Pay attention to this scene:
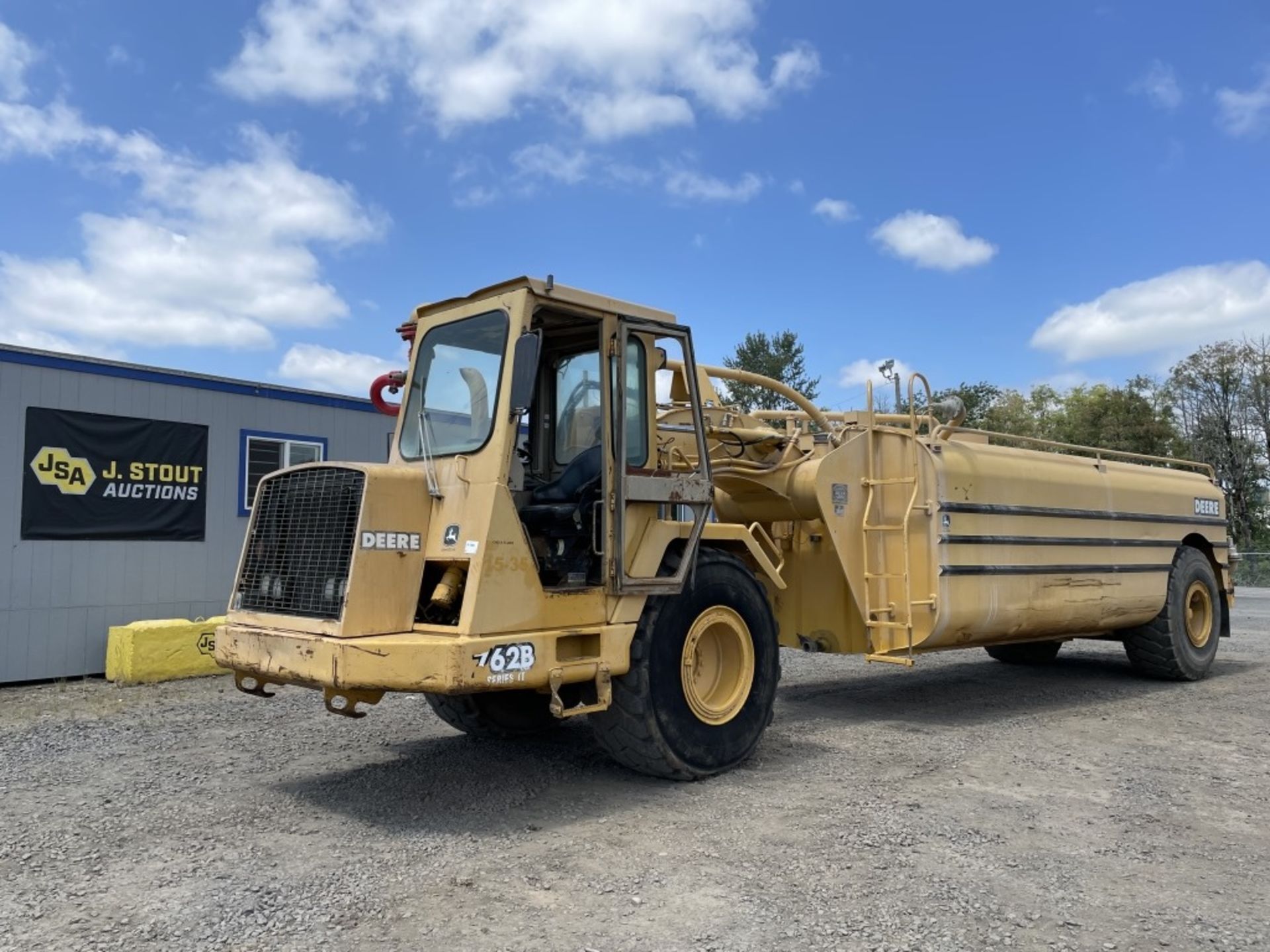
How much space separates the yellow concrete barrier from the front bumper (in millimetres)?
5143

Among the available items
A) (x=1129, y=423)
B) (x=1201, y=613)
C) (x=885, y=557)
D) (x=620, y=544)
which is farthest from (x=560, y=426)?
(x=1129, y=423)

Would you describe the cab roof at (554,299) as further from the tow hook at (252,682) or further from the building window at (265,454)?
the building window at (265,454)

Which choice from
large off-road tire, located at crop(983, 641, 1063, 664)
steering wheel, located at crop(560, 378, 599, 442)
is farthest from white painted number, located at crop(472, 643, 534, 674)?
large off-road tire, located at crop(983, 641, 1063, 664)

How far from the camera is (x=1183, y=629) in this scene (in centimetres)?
1025

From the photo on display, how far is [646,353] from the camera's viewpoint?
632cm

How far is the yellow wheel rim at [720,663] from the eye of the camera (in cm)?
620

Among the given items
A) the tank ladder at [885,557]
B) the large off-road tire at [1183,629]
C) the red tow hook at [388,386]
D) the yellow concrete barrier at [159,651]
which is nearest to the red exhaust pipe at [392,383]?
the red tow hook at [388,386]

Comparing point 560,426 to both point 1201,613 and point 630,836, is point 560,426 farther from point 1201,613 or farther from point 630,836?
point 1201,613

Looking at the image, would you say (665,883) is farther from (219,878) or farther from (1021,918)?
(219,878)

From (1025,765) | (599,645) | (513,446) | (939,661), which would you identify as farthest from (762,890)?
(939,661)

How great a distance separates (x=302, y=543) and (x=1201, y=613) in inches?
376

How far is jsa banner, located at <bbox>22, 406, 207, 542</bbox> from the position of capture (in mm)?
10148

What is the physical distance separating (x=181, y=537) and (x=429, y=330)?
21.1 feet

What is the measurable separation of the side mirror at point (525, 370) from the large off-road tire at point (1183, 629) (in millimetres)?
7730
